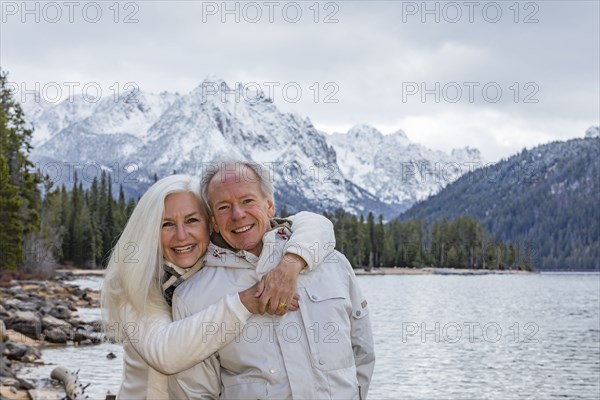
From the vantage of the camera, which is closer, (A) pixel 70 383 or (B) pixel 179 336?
(B) pixel 179 336

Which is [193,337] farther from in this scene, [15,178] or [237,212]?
[15,178]

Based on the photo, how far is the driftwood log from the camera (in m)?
14.5

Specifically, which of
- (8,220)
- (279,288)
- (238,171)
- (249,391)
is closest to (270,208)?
(238,171)

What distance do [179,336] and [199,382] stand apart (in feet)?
0.86

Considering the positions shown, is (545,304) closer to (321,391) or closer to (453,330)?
(453,330)

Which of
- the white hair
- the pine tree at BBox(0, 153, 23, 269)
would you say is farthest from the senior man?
the pine tree at BBox(0, 153, 23, 269)

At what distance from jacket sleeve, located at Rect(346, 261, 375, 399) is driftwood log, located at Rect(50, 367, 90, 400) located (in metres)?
11.6

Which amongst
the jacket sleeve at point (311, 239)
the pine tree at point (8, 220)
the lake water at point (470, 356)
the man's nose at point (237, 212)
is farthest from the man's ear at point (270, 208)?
the pine tree at point (8, 220)

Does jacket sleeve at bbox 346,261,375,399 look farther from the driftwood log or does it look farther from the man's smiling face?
A: the driftwood log

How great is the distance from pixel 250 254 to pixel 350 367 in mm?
696

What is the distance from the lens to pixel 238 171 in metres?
3.78

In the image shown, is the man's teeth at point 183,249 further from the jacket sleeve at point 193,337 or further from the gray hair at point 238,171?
the jacket sleeve at point 193,337

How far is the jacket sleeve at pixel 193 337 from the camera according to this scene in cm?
338

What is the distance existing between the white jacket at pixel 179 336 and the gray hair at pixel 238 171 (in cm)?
26
